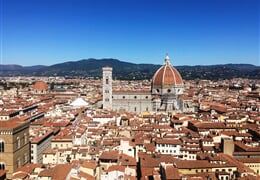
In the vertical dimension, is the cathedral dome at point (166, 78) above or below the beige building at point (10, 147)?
above

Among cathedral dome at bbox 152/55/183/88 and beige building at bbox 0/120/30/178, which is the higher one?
cathedral dome at bbox 152/55/183/88

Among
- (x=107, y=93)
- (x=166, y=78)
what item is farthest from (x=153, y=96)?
(x=107, y=93)

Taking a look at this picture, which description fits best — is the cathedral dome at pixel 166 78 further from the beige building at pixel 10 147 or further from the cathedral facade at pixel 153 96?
the beige building at pixel 10 147

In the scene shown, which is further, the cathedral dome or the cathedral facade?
the cathedral dome

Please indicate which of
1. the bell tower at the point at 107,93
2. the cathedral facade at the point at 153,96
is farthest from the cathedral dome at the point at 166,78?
the bell tower at the point at 107,93

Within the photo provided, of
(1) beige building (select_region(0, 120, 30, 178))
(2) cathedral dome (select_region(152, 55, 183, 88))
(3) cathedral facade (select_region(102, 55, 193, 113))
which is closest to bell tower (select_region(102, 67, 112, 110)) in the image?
(3) cathedral facade (select_region(102, 55, 193, 113))

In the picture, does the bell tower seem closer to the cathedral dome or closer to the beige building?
the cathedral dome

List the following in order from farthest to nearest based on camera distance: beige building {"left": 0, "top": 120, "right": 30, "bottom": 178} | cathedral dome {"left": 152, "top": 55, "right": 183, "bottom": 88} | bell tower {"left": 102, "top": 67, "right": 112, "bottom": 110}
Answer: bell tower {"left": 102, "top": 67, "right": 112, "bottom": 110}
cathedral dome {"left": 152, "top": 55, "right": 183, "bottom": 88}
beige building {"left": 0, "top": 120, "right": 30, "bottom": 178}

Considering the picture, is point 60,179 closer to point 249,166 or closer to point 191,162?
point 191,162
